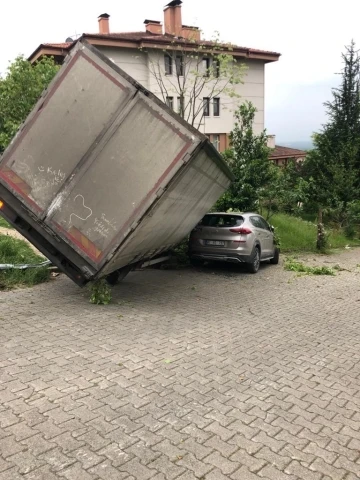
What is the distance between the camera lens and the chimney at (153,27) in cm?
3431

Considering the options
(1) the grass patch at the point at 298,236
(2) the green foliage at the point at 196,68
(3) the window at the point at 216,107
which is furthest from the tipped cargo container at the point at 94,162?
(3) the window at the point at 216,107

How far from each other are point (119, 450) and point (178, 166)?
397 centimetres

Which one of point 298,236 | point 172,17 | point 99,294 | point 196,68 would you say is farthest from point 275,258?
point 172,17

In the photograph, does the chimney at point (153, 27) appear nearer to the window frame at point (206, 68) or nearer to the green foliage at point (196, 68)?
the green foliage at point (196, 68)

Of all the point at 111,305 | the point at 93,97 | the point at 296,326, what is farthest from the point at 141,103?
the point at 296,326

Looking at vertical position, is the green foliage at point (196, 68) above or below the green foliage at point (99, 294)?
above

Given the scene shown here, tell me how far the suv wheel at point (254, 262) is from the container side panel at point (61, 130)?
6202mm

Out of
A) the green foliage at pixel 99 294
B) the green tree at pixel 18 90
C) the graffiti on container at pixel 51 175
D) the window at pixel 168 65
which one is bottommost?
the green foliage at pixel 99 294

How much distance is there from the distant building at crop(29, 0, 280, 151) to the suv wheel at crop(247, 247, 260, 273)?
15.9m

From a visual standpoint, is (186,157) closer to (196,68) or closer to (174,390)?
(174,390)

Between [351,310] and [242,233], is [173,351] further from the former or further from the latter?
[242,233]

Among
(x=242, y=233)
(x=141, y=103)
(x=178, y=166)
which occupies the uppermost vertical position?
(x=141, y=103)

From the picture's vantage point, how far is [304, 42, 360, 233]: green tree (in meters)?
25.8

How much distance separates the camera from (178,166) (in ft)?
20.1
